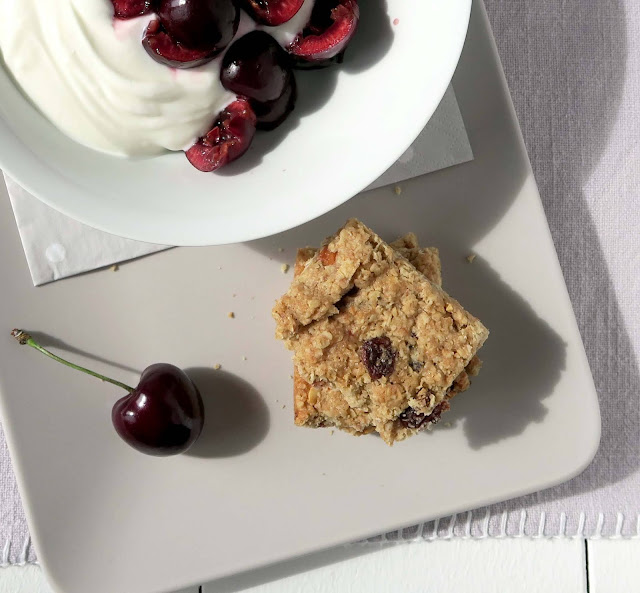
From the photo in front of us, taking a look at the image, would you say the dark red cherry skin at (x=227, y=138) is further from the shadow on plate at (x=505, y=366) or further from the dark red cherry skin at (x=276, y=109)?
the shadow on plate at (x=505, y=366)

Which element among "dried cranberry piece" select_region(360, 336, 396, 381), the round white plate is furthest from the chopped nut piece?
the round white plate

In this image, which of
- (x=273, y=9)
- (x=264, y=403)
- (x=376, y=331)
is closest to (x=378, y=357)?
(x=376, y=331)

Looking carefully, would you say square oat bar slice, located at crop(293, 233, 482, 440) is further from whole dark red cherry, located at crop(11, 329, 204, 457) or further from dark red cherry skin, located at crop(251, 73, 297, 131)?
dark red cherry skin, located at crop(251, 73, 297, 131)

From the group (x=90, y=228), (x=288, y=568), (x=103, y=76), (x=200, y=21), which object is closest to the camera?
(x=200, y=21)

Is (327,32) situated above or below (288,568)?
above

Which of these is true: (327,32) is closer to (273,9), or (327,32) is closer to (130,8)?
(273,9)

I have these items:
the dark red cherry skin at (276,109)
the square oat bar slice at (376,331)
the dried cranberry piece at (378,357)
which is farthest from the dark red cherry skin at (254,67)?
the dried cranberry piece at (378,357)
